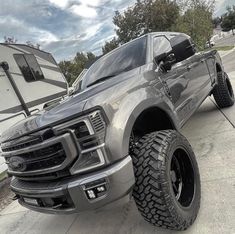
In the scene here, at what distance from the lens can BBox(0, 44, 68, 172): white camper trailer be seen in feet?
30.3

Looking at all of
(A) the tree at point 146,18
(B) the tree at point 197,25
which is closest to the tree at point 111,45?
(A) the tree at point 146,18

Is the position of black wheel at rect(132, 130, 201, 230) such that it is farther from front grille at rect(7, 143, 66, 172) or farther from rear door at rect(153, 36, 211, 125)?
rear door at rect(153, 36, 211, 125)

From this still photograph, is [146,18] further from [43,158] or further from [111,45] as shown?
[43,158]

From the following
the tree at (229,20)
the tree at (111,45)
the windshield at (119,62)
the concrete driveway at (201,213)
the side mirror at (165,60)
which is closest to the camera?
the concrete driveway at (201,213)

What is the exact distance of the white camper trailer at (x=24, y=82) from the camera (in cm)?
923

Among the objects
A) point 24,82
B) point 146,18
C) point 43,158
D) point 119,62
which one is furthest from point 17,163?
point 146,18

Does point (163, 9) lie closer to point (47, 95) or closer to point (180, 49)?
point (47, 95)

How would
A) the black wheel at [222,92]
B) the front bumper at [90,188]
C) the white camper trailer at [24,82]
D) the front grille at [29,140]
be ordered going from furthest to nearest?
the white camper trailer at [24,82] < the black wheel at [222,92] < the front grille at [29,140] < the front bumper at [90,188]

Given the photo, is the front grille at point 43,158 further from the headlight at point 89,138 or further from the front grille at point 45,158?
the headlight at point 89,138

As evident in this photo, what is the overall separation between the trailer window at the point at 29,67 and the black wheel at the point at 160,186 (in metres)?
8.01

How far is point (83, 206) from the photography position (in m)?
2.88

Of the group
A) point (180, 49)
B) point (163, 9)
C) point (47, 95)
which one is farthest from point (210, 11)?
point (180, 49)

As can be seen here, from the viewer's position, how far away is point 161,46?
4.81m

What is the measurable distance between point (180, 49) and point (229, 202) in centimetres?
203
